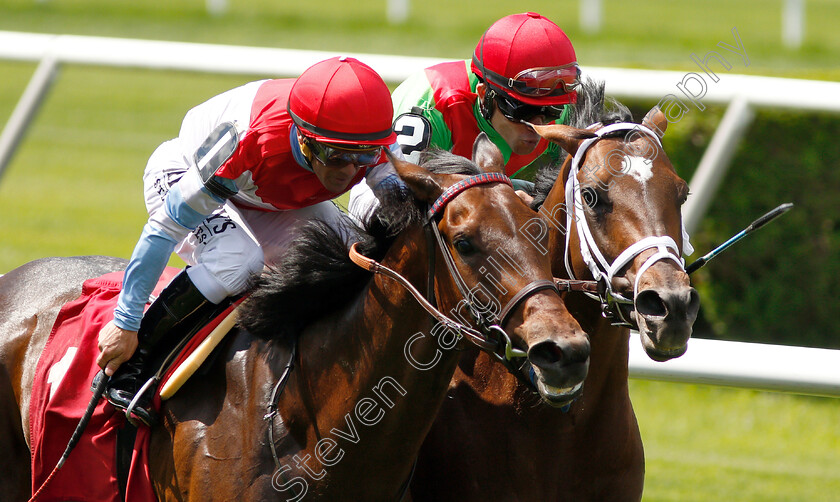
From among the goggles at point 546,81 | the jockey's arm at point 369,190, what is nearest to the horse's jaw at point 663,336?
the jockey's arm at point 369,190

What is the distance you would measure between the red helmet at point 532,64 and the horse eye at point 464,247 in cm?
93

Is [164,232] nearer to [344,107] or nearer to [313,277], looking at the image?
[313,277]

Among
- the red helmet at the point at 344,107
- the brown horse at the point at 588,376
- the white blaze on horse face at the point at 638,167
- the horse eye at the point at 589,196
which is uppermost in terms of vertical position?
the red helmet at the point at 344,107

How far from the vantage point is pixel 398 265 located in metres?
2.75

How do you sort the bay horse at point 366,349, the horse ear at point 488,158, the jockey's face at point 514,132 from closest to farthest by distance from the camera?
the bay horse at point 366,349, the horse ear at point 488,158, the jockey's face at point 514,132

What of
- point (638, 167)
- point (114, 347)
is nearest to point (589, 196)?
point (638, 167)

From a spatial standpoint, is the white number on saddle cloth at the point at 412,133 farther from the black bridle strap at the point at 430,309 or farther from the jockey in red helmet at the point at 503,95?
the black bridle strap at the point at 430,309

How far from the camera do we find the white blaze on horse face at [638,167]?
113 inches

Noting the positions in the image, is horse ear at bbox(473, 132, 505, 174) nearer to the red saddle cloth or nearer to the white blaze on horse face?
the white blaze on horse face

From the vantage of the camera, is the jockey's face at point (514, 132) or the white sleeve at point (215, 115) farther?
the jockey's face at point (514, 132)

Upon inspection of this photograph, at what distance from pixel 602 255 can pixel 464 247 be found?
20.0 inches

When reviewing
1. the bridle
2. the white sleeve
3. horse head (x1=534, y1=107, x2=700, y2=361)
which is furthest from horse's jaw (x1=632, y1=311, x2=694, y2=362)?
the white sleeve

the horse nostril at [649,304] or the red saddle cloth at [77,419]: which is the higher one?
the horse nostril at [649,304]

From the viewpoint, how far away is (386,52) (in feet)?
48.6
